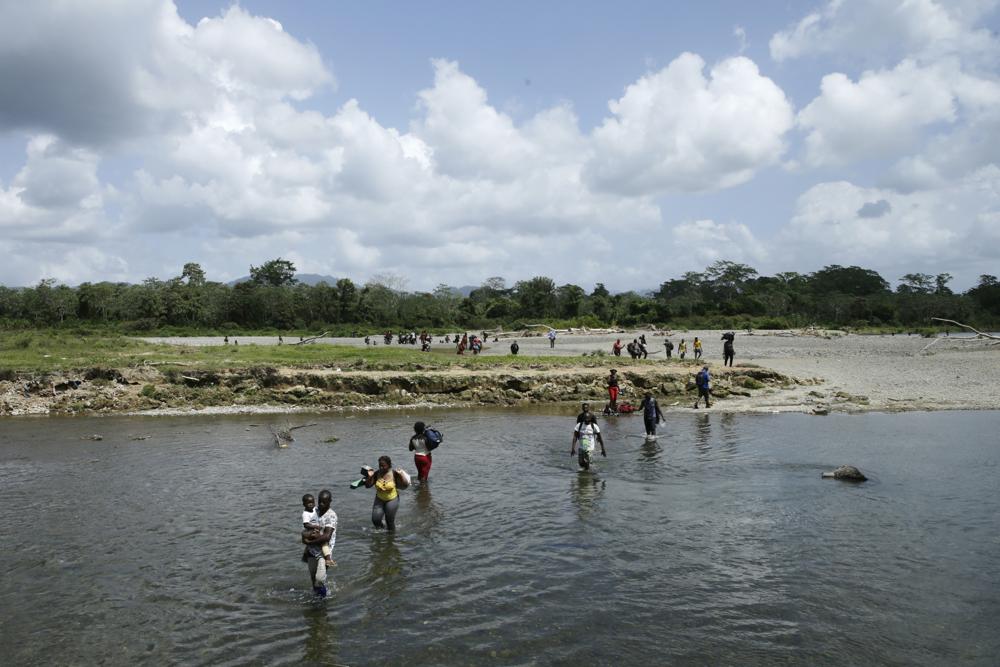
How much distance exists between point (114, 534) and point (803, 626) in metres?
12.6

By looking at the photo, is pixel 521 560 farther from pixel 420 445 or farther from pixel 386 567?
pixel 420 445

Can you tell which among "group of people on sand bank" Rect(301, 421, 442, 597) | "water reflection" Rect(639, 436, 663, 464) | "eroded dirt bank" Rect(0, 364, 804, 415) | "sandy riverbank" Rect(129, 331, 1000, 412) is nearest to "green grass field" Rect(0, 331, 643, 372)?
"eroded dirt bank" Rect(0, 364, 804, 415)

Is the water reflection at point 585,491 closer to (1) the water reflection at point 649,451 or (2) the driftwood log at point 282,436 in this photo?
(1) the water reflection at point 649,451

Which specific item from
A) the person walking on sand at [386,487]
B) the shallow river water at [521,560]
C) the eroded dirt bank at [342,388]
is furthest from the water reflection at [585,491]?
the eroded dirt bank at [342,388]

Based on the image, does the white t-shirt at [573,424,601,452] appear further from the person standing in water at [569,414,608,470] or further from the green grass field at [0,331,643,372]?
the green grass field at [0,331,643,372]

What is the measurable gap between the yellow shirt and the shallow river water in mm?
883

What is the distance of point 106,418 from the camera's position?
28.1 m

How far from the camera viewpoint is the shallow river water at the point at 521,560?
27.8 ft

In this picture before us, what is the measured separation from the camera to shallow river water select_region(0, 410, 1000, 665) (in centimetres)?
848

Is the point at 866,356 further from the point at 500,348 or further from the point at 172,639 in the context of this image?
the point at 172,639

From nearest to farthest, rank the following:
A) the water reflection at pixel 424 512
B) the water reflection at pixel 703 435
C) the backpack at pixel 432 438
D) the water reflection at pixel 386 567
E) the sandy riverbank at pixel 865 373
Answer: the water reflection at pixel 386 567 → the water reflection at pixel 424 512 → the backpack at pixel 432 438 → the water reflection at pixel 703 435 → the sandy riverbank at pixel 865 373

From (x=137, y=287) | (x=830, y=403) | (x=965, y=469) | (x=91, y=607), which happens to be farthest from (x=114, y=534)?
(x=137, y=287)

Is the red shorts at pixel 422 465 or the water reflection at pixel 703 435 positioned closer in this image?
the red shorts at pixel 422 465

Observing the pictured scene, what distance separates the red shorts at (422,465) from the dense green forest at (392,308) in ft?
254
